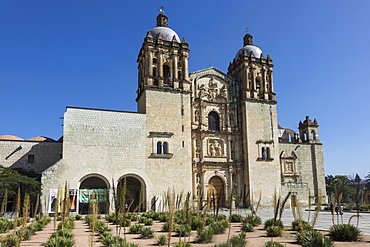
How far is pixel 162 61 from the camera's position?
2808 cm

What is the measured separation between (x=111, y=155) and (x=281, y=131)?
27.7 meters

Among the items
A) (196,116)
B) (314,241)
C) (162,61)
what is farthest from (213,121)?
(314,241)

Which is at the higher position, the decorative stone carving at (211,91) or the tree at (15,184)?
the decorative stone carving at (211,91)

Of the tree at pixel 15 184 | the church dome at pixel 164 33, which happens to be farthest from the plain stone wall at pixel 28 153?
the church dome at pixel 164 33

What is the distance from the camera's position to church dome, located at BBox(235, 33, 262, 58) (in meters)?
33.1

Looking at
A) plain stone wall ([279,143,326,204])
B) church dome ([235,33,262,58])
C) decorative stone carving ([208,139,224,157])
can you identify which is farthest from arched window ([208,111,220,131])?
plain stone wall ([279,143,326,204])

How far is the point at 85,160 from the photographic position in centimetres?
2295

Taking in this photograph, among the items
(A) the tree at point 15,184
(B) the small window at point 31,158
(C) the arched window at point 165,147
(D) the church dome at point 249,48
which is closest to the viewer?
(A) the tree at point 15,184

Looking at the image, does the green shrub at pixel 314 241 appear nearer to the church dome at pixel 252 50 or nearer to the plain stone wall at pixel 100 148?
the plain stone wall at pixel 100 148

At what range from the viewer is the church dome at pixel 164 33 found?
1160 inches

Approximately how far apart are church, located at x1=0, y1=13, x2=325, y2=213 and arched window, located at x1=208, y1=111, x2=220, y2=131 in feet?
0.31

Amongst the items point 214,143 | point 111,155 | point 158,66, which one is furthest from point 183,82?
point 111,155

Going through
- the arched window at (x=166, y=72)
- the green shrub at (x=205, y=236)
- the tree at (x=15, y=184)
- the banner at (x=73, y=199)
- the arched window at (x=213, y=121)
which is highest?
the arched window at (x=166, y=72)

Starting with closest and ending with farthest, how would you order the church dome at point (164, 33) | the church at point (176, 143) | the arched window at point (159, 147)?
1. the church at point (176, 143)
2. the arched window at point (159, 147)
3. the church dome at point (164, 33)
